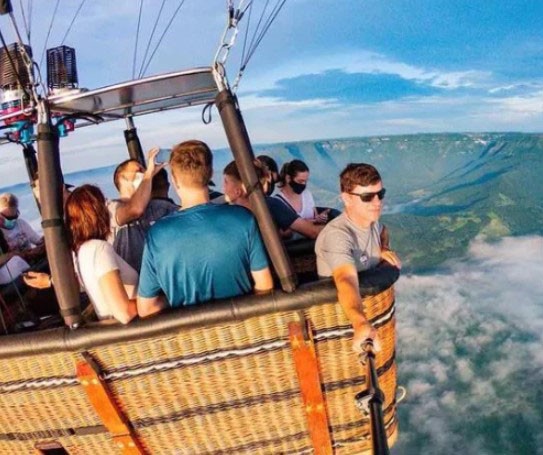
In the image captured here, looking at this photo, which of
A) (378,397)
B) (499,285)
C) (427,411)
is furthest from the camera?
(499,285)

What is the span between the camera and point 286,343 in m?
1.83

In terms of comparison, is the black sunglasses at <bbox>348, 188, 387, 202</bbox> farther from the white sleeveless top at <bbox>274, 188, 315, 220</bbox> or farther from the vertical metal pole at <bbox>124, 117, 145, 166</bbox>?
the vertical metal pole at <bbox>124, 117, 145, 166</bbox>

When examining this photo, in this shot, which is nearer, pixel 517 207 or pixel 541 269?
pixel 541 269

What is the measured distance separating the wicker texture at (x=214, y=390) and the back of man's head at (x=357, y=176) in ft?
1.56

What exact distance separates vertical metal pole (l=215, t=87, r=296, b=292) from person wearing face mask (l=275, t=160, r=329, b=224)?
137cm

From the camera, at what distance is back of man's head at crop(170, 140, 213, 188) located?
178 centimetres

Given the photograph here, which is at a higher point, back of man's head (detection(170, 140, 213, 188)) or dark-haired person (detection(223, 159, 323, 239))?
back of man's head (detection(170, 140, 213, 188))

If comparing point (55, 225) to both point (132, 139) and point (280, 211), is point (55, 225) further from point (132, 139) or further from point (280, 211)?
point (132, 139)

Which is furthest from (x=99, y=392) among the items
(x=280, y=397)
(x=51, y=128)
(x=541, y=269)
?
(x=541, y=269)

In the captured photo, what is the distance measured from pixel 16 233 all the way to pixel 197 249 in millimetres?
2787

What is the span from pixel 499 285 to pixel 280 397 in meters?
46.9

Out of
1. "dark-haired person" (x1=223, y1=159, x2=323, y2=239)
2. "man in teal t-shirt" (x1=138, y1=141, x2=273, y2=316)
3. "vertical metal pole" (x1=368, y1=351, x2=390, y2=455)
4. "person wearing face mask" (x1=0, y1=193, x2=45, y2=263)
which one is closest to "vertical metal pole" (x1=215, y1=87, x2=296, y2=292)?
"man in teal t-shirt" (x1=138, y1=141, x2=273, y2=316)

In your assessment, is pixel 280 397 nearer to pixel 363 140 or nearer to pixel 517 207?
pixel 517 207

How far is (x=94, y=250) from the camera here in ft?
6.13
